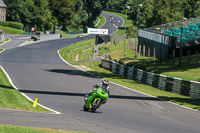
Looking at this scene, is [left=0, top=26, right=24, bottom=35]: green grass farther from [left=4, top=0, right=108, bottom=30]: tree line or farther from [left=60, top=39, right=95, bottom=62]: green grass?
[left=60, top=39, right=95, bottom=62]: green grass

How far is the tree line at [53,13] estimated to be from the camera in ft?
386

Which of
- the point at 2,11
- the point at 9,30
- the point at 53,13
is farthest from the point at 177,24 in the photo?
the point at 53,13

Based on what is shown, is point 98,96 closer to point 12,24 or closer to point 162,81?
point 162,81

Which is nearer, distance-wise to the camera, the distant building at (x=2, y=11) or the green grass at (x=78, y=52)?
the green grass at (x=78, y=52)

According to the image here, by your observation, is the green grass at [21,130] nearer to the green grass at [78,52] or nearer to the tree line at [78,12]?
the green grass at [78,52]

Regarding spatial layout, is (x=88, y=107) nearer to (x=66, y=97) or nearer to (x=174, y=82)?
(x=66, y=97)

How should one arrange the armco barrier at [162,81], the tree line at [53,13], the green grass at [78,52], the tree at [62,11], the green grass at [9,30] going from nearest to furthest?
1. the armco barrier at [162,81]
2. the green grass at [78,52]
3. the green grass at [9,30]
4. the tree line at [53,13]
5. the tree at [62,11]

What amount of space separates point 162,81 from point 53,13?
103 metres

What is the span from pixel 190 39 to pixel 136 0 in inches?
3089

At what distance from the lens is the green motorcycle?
17.5m

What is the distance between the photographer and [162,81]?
114 ft

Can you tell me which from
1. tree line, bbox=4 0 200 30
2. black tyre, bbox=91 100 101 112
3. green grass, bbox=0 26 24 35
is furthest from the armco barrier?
green grass, bbox=0 26 24 35

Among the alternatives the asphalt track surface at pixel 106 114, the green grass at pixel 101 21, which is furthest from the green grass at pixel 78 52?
the green grass at pixel 101 21

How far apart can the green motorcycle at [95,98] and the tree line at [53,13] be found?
10107cm
